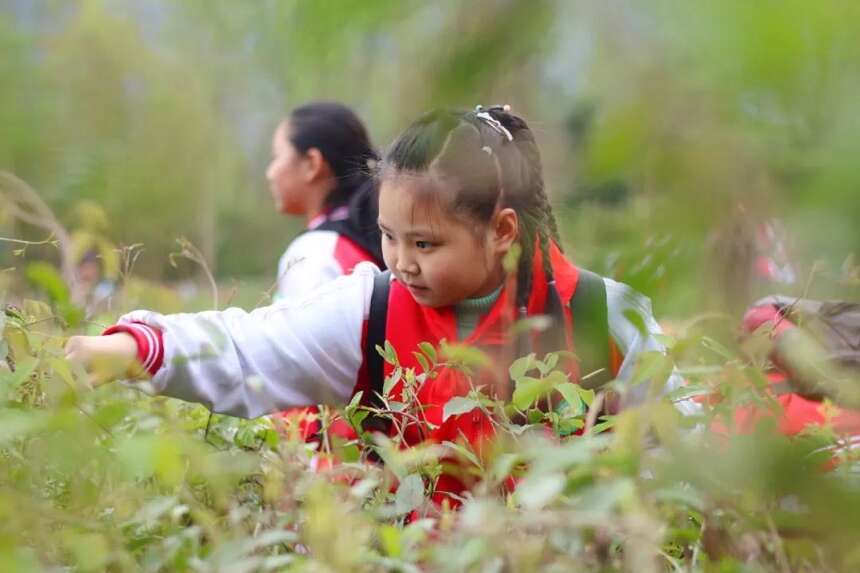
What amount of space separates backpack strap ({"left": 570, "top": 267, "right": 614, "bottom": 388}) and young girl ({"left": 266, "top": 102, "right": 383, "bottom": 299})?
1.53 m

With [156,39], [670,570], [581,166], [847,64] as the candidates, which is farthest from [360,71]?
[670,570]

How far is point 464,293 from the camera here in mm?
1743

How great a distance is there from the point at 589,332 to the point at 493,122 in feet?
2.19

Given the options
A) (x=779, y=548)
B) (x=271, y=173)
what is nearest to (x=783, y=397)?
(x=779, y=548)

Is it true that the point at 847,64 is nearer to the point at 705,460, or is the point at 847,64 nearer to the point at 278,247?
the point at 705,460

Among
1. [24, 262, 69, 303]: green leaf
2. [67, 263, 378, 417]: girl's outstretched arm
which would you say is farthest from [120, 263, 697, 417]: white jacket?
[24, 262, 69, 303]: green leaf

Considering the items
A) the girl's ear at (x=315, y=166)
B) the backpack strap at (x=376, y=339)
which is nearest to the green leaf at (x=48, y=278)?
the backpack strap at (x=376, y=339)

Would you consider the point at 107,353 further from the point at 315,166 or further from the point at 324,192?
the point at 315,166

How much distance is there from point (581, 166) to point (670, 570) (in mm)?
687

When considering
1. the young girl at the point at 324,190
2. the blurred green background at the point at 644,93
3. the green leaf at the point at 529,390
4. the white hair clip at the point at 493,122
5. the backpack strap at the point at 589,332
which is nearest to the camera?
the blurred green background at the point at 644,93

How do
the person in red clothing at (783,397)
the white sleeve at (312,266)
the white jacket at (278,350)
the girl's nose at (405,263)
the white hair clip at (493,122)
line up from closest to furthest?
the white hair clip at (493,122), the person in red clothing at (783,397), the white jacket at (278,350), the girl's nose at (405,263), the white sleeve at (312,266)

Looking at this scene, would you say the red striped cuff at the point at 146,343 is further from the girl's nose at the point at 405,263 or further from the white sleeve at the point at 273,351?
the girl's nose at the point at 405,263

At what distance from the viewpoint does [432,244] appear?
1647 mm

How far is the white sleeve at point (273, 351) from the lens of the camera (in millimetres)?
1511
